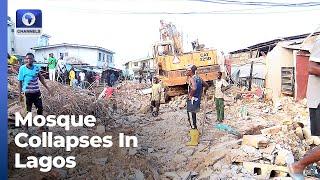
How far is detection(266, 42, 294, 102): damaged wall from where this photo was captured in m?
3.84

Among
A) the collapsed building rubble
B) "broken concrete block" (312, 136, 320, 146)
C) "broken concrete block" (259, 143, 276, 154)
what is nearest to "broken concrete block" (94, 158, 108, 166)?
the collapsed building rubble

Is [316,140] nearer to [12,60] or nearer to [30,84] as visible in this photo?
[30,84]

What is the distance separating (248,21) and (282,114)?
83cm

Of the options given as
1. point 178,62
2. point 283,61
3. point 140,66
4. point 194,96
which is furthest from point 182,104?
point 283,61

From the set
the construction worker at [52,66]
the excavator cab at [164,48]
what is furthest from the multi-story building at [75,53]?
the excavator cab at [164,48]

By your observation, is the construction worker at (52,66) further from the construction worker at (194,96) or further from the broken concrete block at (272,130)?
the broken concrete block at (272,130)

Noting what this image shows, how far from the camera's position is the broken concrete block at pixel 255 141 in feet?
12.2

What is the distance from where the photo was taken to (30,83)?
365 centimetres

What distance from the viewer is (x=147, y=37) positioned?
12.2ft

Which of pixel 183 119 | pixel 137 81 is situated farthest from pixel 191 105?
pixel 137 81

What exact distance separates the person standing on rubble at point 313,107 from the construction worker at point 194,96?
86cm

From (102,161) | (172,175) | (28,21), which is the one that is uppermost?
(28,21)

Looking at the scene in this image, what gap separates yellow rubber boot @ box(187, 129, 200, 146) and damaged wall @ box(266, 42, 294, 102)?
74cm

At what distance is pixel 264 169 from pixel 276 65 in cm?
92
